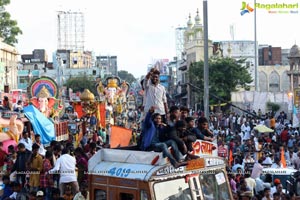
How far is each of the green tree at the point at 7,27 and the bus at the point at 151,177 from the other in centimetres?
5605

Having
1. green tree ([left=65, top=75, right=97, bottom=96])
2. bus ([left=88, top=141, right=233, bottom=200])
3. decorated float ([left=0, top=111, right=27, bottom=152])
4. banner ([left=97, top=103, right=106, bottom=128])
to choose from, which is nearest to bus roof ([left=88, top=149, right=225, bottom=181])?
bus ([left=88, top=141, right=233, bottom=200])

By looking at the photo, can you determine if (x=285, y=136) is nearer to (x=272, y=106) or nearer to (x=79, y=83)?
(x=272, y=106)

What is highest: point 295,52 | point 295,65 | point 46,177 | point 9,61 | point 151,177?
point 295,52

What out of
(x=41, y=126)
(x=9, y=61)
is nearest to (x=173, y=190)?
(x=41, y=126)

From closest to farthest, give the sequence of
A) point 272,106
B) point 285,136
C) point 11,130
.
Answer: point 11,130, point 285,136, point 272,106

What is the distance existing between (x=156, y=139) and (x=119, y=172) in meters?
0.83

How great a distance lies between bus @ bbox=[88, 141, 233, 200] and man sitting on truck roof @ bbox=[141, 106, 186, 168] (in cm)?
9

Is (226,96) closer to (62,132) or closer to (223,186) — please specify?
(62,132)

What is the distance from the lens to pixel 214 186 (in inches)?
334

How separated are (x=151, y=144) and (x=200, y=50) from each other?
75.6 meters

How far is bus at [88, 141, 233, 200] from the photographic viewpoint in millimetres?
7836

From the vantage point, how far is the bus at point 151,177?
7.84 m

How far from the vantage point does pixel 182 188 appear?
8.03 m

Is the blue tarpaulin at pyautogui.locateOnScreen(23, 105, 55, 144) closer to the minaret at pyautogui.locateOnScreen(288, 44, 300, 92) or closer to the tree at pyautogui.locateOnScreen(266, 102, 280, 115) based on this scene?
the tree at pyautogui.locateOnScreen(266, 102, 280, 115)
